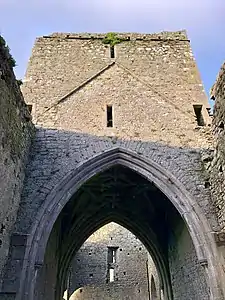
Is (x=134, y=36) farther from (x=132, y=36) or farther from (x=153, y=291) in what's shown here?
(x=153, y=291)

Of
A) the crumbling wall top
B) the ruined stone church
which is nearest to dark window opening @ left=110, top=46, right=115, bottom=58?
the ruined stone church

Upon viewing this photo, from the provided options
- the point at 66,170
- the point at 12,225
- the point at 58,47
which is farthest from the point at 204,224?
the point at 58,47

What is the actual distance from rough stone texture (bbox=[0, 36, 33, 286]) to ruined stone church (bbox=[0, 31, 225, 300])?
0.05 feet

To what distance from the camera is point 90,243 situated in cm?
1495

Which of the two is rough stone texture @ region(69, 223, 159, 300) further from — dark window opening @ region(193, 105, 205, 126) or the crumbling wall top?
the crumbling wall top

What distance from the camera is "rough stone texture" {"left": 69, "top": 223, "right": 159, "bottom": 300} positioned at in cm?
1411

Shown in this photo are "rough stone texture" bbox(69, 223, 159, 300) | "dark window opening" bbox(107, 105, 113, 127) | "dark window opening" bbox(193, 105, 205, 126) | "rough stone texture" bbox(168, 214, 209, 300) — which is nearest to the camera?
"rough stone texture" bbox(168, 214, 209, 300)

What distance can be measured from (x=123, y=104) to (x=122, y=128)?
0.80 metres

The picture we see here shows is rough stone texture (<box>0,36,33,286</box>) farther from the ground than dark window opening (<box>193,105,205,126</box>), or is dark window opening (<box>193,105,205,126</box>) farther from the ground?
dark window opening (<box>193,105,205,126</box>)

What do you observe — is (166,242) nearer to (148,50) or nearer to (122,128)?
(122,128)

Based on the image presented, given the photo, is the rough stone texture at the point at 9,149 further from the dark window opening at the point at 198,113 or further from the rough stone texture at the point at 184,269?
the dark window opening at the point at 198,113

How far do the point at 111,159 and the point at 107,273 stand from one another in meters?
9.89

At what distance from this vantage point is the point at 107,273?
14609 millimetres

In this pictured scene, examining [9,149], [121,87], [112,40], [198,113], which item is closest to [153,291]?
[198,113]
